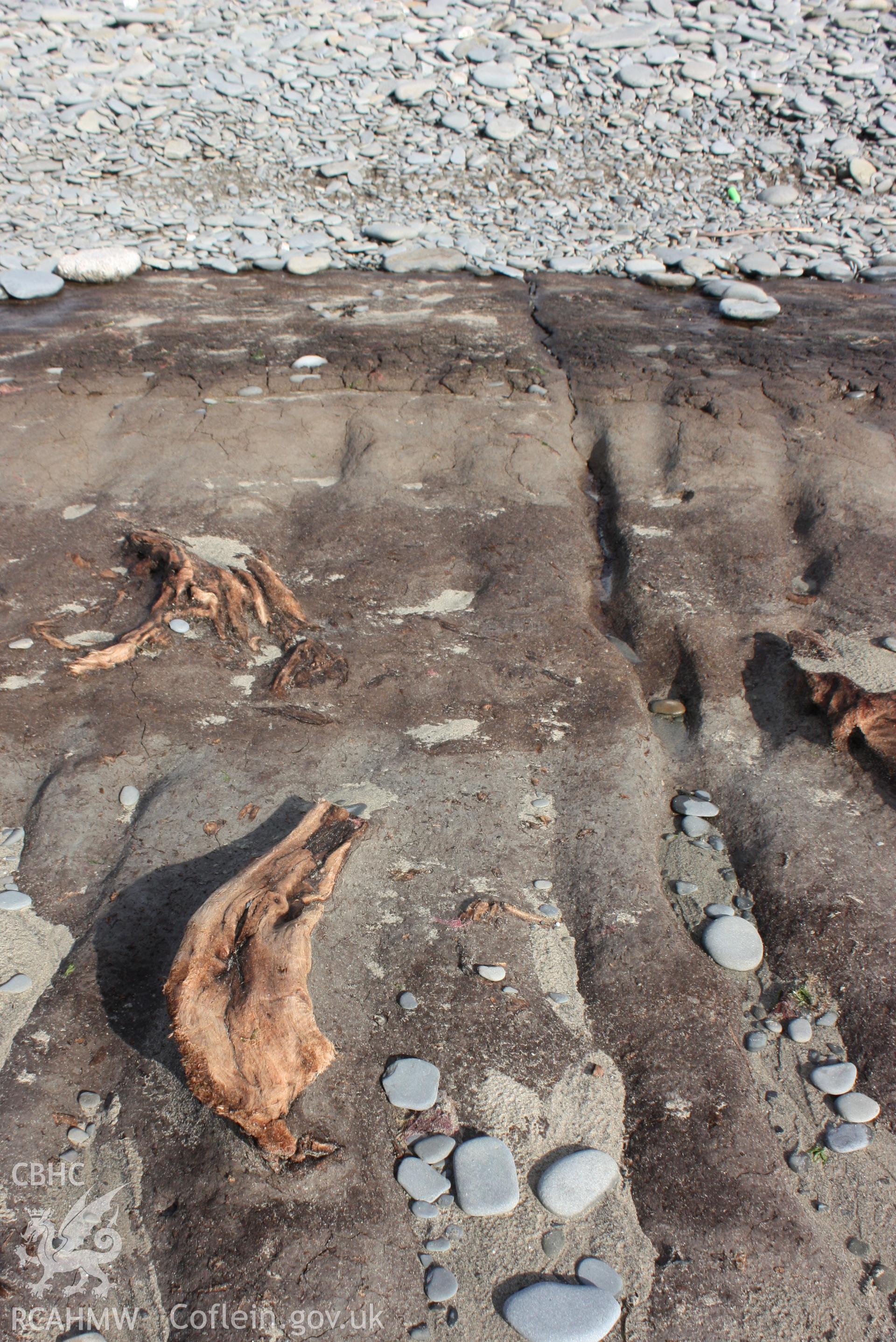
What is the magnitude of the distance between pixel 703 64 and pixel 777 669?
870cm

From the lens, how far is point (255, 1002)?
72.4 inches

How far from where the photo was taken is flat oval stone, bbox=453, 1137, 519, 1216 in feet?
5.46

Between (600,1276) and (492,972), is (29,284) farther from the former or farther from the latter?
(600,1276)

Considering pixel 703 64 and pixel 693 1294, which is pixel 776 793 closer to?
→ pixel 693 1294

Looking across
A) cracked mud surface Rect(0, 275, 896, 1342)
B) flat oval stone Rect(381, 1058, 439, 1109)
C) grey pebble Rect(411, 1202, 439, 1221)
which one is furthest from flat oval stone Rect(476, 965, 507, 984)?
grey pebble Rect(411, 1202, 439, 1221)

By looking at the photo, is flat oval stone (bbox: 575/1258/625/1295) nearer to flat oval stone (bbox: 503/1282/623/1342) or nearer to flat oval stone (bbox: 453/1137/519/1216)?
flat oval stone (bbox: 503/1282/623/1342)

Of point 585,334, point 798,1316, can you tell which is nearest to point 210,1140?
point 798,1316

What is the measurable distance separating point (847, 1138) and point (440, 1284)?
0.87 m

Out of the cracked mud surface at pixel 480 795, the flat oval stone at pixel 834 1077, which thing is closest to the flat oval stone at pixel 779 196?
the cracked mud surface at pixel 480 795

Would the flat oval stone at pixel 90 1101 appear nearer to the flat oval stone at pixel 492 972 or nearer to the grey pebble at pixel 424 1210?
the grey pebble at pixel 424 1210

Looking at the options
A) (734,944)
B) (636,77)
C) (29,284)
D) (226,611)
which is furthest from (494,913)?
(636,77)

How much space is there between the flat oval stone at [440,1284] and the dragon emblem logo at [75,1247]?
1.81ft

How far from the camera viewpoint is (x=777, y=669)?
3.13 m

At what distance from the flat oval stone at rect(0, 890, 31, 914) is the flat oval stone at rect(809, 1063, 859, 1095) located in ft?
6.16
